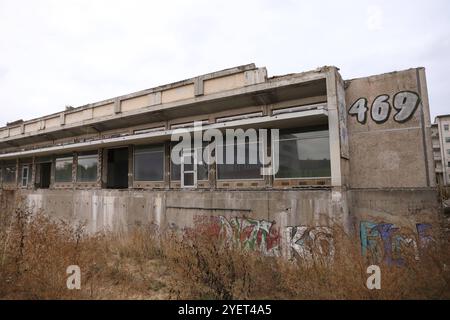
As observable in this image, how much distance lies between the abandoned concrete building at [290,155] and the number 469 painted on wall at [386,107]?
0.03 meters

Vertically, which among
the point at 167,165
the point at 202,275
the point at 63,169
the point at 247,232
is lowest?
the point at 202,275

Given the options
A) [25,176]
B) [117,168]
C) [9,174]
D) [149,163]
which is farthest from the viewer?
[9,174]

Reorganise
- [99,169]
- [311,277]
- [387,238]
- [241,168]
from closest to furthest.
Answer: [311,277]
[387,238]
[241,168]
[99,169]

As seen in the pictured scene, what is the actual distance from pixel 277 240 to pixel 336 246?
8.93ft

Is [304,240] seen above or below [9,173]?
below

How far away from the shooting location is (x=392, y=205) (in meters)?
8.54

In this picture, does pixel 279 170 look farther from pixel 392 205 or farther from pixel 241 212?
pixel 392 205

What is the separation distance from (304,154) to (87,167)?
13.2m

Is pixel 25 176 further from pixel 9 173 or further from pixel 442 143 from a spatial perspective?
pixel 442 143

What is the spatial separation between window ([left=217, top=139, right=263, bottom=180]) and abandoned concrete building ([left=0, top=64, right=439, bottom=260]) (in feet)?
0.15

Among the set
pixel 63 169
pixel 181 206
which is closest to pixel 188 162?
pixel 181 206

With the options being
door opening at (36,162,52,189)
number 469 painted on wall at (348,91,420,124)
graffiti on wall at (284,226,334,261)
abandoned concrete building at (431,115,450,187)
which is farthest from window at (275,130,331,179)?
abandoned concrete building at (431,115,450,187)

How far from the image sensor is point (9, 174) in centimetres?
2259

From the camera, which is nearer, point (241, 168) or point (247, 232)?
point (247, 232)
